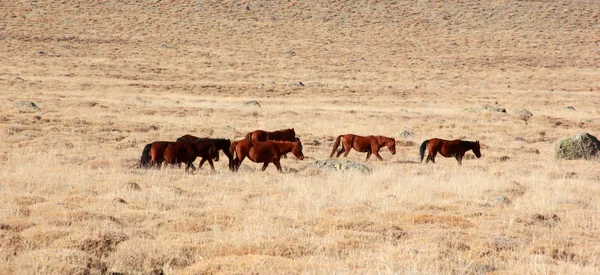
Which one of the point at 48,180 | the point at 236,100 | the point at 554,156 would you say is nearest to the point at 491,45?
the point at 236,100

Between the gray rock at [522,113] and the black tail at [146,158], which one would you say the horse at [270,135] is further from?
the gray rock at [522,113]

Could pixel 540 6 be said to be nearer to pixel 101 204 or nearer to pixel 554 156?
pixel 554 156

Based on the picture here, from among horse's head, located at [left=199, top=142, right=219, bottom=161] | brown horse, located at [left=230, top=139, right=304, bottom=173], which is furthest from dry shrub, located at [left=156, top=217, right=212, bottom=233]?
brown horse, located at [left=230, top=139, right=304, bottom=173]

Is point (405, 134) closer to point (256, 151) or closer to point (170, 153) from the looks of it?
point (256, 151)

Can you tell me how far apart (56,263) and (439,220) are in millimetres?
5503

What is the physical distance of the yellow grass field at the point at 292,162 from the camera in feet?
24.4

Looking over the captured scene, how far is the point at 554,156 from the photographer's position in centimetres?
2017

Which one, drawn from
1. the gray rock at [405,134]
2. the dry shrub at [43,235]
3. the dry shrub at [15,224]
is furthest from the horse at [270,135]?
the dry shrub at [43,235]

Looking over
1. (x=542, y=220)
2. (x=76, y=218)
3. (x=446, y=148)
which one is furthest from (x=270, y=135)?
(x=76, y=218)

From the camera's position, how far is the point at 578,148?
19188mm

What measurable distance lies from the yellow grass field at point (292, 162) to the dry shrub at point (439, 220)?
5cm

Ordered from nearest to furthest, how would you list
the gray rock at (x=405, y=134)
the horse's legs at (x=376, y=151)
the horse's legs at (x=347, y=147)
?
the horse's legs at (x=376, y=151) < the horse's legs at (x=347, y=147) < the gray rock at (x=405, y=134)

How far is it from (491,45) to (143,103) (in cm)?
5525

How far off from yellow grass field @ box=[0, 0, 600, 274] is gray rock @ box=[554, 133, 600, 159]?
489 mm
